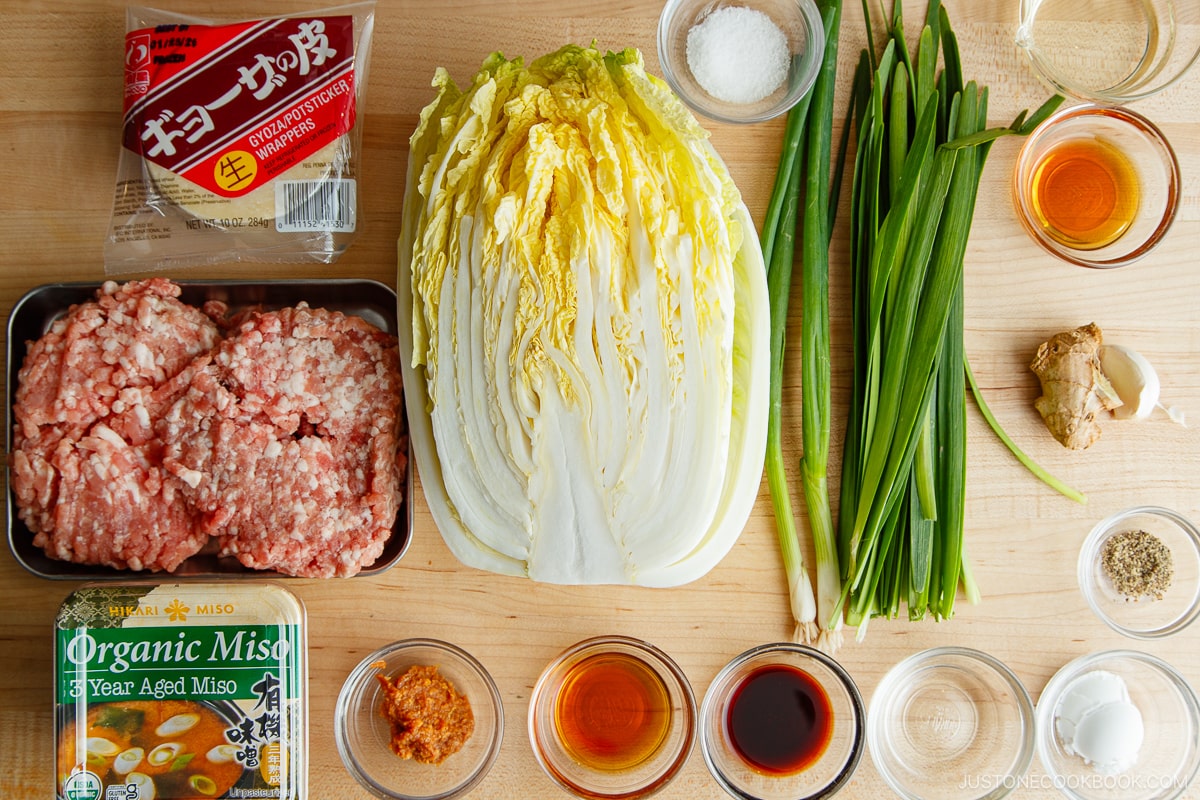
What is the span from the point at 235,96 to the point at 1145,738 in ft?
6.12

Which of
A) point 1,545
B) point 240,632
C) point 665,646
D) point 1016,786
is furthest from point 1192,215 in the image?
point 1,545

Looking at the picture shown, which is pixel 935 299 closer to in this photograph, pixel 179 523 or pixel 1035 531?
pixel 1035 531

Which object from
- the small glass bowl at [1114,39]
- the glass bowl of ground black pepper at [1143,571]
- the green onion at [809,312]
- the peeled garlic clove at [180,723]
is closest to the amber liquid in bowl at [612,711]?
the green onion at [809,312]

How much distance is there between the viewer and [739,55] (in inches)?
55.2

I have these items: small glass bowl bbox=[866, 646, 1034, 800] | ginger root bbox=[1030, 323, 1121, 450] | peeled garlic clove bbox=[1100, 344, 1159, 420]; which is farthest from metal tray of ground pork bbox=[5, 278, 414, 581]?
peeled garlic clove bbox=[1100, 344, 1159, 420]

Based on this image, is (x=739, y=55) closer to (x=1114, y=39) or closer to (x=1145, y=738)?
(x=1114, y=39)

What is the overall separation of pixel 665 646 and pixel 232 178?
1.06 m

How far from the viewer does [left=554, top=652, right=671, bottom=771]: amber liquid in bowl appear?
143 cm

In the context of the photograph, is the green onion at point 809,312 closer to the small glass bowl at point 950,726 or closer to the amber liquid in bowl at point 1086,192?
the small glass bowl at point 950,726

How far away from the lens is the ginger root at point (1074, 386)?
1.44 meters

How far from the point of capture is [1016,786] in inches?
57.1

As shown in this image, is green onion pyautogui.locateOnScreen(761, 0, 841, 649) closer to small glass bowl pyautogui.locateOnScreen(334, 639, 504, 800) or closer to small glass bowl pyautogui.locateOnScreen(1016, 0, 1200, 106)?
small glass bowl pyautogui.locateOnScreen(1016, 0, 1200, 106)

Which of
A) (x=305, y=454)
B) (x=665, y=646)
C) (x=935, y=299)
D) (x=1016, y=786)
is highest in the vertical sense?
(x=935, y=299)

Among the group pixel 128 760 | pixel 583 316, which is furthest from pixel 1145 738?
pixel 128 760
